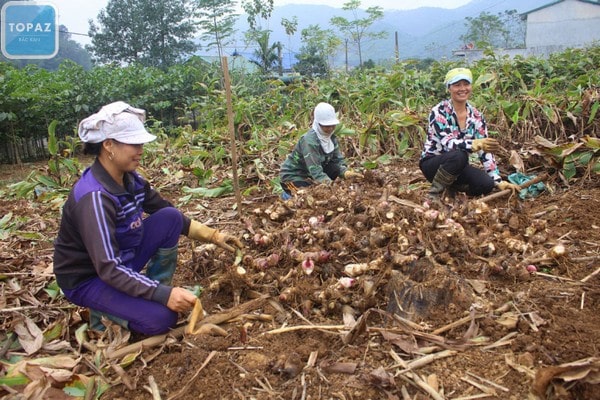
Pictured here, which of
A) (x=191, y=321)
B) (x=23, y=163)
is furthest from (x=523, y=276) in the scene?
(x=23, y=163)

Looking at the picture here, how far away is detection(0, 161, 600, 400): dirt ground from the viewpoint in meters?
1.60

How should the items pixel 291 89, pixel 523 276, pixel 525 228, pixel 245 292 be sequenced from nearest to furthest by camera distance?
1. pixel 523 276
2. pixel 245 292
3. pixel 525 228
4. pixel 291 89

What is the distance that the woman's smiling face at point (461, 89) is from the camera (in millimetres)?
3297

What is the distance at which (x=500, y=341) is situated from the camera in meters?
1.72

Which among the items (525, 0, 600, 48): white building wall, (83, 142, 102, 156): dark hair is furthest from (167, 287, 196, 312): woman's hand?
(525, 0, 600, 48): white building wall

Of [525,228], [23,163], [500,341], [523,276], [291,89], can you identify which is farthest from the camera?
[23,163]

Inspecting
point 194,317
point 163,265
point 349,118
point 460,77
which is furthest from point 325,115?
point 349,118

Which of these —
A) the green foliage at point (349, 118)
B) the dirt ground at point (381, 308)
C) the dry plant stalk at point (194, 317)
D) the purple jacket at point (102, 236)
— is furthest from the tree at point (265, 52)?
the dry plant stalk at point (194, 317)

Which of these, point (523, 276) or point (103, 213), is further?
point (523, 276)

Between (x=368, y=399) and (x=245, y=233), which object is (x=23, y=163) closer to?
(x=245, y=233)

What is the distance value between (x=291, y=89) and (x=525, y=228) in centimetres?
511

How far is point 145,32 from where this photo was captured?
974 inches

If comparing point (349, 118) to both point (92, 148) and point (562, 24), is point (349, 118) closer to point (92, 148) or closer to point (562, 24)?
point (92, 148)

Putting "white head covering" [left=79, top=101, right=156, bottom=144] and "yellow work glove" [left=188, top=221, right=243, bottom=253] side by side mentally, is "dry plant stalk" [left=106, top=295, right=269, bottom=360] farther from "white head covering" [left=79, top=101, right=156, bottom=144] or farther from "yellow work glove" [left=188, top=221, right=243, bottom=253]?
"white head covering" [left=79, top=101, right=156, bottom=144]
